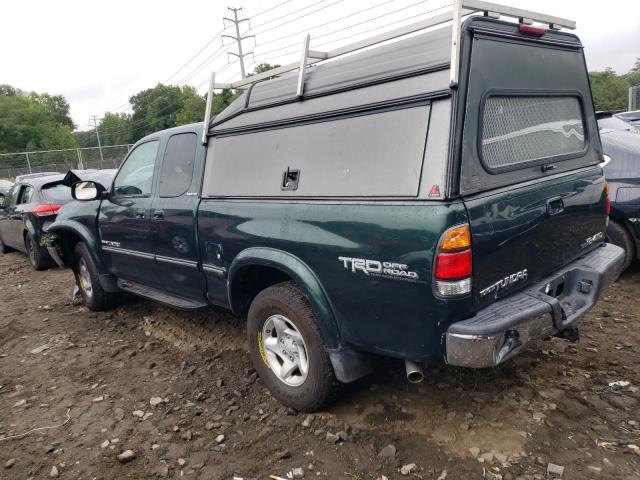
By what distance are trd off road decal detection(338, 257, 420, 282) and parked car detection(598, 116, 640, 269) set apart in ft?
11.0

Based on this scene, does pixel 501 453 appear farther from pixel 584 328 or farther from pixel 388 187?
pixel 584 328

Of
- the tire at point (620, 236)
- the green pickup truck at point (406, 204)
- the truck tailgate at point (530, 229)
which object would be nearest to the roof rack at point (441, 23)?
the green pickup truck at point (406, 204)

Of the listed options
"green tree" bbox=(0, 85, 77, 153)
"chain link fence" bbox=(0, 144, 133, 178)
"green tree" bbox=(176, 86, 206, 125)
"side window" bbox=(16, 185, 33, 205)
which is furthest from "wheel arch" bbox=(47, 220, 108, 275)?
"green tree" bbox=(0, 85, 77, 153)

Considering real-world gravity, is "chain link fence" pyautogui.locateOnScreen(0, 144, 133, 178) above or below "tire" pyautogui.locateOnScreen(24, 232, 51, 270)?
above

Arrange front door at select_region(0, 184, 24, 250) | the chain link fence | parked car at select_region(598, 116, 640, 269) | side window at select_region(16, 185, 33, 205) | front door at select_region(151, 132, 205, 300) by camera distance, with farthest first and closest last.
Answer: the chain link fence < front door at select_region(0, 184, 24, 250) < side window at select_region(16, 185, 33, 205) < parked car at select_region(598, 116, 640, 269) < front door at select_region(151, 132, 205, 300)

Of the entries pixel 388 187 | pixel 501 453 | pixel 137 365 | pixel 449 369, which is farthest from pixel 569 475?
pixel 137 365

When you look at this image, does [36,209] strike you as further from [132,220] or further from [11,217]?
[132,220]

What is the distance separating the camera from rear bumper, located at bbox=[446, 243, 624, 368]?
2312mm

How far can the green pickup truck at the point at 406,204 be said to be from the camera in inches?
93.0

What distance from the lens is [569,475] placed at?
2432mm

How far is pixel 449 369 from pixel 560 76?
2105 millimetres

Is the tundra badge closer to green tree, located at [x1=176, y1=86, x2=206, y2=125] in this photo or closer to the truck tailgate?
the truck tailgate

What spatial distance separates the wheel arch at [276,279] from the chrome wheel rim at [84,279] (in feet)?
9.25

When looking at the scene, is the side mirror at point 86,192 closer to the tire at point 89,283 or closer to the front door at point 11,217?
the tire at point 89,283
